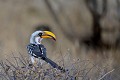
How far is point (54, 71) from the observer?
8.15 metres

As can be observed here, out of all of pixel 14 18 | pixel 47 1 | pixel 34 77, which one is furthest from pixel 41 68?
pixel 14 18

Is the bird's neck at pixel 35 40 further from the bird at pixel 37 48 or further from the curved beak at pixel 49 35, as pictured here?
the curved beak at pixel 49 35

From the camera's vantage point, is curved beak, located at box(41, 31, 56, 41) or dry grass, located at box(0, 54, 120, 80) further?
curved beak, located at box(41, 31, 56, 41)

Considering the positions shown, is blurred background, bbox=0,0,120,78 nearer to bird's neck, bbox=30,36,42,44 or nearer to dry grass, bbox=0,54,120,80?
bird's neck, bbox=30,36,42,44

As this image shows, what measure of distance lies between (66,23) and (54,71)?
12.9 m

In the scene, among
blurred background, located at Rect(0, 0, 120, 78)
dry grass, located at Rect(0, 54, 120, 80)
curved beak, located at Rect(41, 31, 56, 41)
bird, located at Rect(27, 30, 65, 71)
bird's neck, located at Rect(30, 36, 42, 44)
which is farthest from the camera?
blurred background, located at Rect(0, 0, 120, 78)

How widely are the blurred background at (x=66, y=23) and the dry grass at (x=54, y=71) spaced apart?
7.37 metres

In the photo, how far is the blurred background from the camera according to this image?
731 inches

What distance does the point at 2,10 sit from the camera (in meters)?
22.3

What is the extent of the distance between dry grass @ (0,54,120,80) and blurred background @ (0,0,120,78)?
7372 millimetres

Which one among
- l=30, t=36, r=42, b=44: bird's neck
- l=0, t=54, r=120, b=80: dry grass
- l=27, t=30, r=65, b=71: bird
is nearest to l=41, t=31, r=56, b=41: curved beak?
l=27, t=30, r=65, b=71: bird

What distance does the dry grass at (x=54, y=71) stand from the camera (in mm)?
8055

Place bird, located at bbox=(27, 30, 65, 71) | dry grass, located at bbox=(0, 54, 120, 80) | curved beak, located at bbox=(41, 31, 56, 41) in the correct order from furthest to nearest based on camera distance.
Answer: curved beak, located at bbox=(41, 31, 56, 41)
bird, located at bbox=(27, 30, 65, 71)
dry grass, located at bbox=(0, 54, 120, 80)

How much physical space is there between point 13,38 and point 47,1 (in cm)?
151
